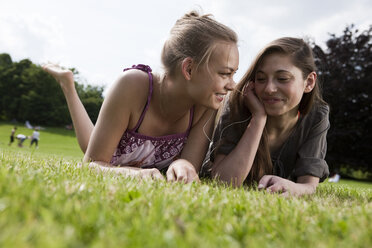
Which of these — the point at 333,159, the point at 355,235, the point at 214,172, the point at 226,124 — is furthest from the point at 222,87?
the point at 333,159

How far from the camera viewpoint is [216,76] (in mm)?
3533

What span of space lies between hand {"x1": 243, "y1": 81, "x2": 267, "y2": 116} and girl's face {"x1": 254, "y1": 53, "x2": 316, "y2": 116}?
0.20 ft

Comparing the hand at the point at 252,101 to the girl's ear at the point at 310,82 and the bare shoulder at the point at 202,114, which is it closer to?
the bare shoulder at the point at 202,114

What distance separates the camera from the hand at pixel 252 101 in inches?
156

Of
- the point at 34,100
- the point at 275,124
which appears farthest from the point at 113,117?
the point at 34,100

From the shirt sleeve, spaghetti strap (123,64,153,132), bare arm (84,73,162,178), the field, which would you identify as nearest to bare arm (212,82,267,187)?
the shirt sleeve

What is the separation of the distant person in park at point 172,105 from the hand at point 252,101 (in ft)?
1.54

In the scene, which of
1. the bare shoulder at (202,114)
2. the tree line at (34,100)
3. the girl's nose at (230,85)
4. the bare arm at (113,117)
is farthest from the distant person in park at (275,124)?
the tree line at (34,100)

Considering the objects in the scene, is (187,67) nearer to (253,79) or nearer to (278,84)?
(253,79)

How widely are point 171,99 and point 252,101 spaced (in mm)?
989

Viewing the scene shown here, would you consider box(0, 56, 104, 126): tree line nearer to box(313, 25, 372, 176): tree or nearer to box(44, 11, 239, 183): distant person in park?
box(313, 25, 372, 176): tree

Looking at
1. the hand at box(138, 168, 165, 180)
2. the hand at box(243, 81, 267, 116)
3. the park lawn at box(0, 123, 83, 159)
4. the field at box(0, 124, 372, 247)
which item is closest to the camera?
the field at box(0, 124, 372, 247)

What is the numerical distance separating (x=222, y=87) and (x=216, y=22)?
0.83m

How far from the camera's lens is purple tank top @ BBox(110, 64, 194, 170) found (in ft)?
14.5
